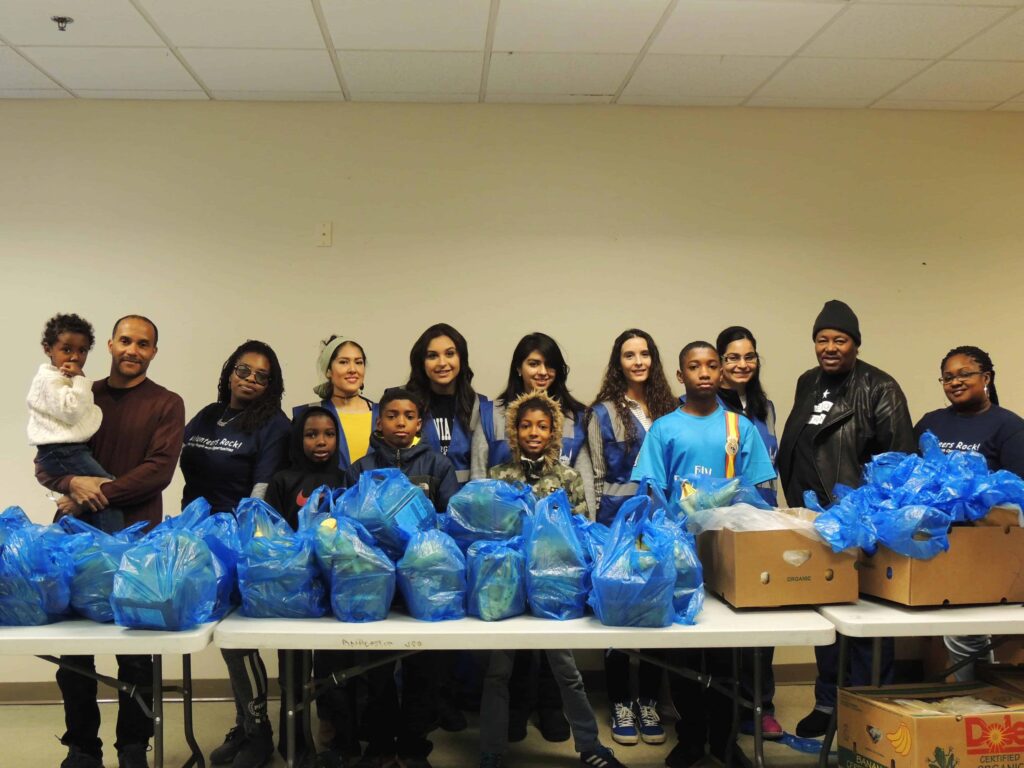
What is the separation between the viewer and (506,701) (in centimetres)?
297

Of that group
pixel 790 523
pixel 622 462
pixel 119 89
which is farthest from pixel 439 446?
pixel 119 89

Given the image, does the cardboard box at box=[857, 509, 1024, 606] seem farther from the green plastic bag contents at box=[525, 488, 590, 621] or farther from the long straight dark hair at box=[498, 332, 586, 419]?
the long straight dark hair at box=[498, 332, 586, 419]

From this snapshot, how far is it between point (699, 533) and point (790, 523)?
310 millimetres

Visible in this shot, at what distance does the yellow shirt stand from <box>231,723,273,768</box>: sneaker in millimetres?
1012

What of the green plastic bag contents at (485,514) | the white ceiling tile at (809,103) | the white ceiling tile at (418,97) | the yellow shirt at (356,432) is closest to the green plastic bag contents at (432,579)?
the green plastic bag contents at (485,514)

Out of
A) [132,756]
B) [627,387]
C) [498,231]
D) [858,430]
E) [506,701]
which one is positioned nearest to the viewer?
[132,756]

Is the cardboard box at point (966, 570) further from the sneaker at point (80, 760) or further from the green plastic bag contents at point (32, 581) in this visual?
the sneaker at point (80, 760)

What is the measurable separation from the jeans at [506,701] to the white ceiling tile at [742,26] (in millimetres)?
2357

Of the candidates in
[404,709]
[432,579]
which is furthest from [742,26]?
[404,709]

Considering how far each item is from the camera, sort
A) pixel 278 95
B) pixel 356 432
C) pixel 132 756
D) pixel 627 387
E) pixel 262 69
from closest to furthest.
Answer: pixel 132 756
pixel 356 432
pixel 627 387
pixel 262 69
pixel 278 95

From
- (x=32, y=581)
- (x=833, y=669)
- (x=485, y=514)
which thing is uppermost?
(x=485, y=514)

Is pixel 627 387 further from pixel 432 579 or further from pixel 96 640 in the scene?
pixel 96 640

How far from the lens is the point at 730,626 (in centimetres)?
226

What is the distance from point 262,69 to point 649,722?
123 inches
